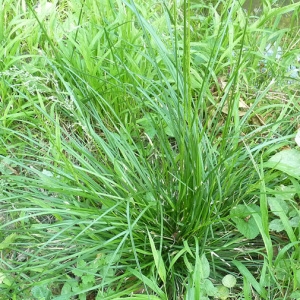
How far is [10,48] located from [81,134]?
1.77 ft

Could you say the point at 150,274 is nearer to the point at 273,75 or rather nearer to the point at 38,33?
the point at 273,75

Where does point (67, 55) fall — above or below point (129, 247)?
above

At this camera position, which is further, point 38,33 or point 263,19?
point 38,33

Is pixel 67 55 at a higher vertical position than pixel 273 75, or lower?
higher

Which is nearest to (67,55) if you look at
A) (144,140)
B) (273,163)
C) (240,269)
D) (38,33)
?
(38,33)

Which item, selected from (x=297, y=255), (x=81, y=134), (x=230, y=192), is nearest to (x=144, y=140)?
(x=81, y=134)

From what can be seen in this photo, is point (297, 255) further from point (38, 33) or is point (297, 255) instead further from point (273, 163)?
point (38, 33)

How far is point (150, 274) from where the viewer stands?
1.17 m

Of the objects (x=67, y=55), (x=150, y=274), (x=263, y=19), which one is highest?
(x=67, y=55)

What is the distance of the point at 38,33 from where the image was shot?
1831 mm

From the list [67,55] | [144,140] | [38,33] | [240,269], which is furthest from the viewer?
[38,33]

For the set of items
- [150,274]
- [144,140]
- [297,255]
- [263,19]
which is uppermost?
[263,19]

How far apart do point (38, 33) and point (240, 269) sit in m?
1.33

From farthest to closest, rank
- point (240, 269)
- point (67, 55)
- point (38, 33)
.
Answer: point (38, 33) → point (67, 55) → point (240, 269)
